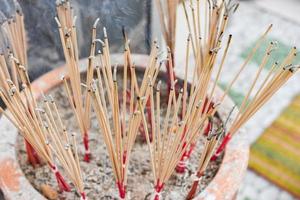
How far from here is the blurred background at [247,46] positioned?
1043mm

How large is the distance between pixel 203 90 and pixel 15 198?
14.4 inches

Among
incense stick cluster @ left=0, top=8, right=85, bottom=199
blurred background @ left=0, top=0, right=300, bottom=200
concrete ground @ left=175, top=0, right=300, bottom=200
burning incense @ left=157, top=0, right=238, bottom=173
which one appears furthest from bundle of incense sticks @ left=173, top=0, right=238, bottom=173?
concrete ground @ left=175, top=0, right=300, bottom=200

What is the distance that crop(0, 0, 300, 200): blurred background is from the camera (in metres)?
1.04

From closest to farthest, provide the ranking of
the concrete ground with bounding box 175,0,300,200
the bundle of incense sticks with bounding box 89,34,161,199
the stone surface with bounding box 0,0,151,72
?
the bundle of incense sticks with bounding box 89,34,161,199 < the stone surface with bounding box 0,0,151,72 < the concrete ground with bounding box 175,0,300,200

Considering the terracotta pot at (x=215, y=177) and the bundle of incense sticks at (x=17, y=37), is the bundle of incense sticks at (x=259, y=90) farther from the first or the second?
the bundle of incense sticks at (x=17, y=37)

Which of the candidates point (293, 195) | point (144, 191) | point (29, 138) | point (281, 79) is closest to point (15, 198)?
point (29, 138)

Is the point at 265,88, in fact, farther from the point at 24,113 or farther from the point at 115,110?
the point at 24,113

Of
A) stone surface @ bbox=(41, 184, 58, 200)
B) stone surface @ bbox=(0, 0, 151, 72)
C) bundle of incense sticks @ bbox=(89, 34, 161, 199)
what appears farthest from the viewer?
stone surface @ bbox=(0, 0, 151, 72)

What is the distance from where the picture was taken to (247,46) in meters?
1.86

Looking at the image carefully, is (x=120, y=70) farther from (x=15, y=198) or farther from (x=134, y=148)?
(x=15, y=198)

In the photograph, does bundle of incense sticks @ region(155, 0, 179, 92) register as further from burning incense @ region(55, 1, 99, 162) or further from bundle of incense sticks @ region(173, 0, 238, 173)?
burning incense @ region(55, 1, 99, 162)

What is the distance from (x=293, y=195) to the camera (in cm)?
137

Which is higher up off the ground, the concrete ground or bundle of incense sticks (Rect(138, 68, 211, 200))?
bundle of incense sticks (Rect(138, 68, 211, 200))

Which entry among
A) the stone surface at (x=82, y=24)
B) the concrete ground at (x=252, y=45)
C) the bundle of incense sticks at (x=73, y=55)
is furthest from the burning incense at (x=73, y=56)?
the concrete ground at (x=252, y=45)
